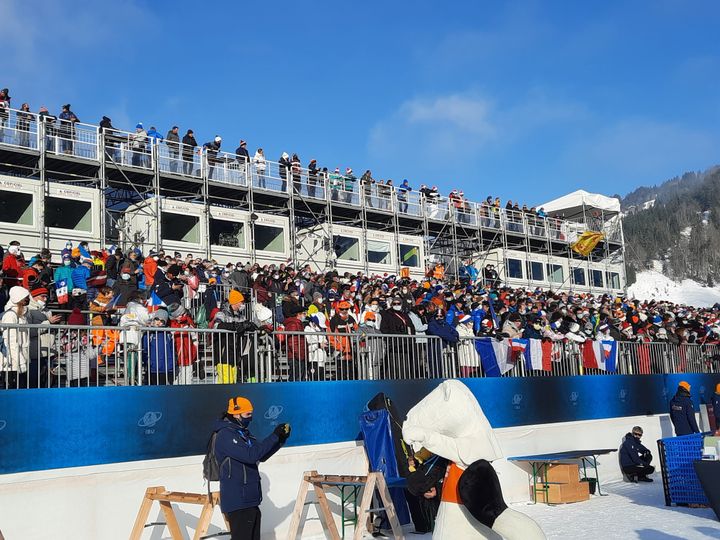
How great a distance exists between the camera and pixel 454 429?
590 centimetres

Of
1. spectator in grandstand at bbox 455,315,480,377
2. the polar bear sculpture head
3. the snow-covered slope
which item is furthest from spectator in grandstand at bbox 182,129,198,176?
the snow-covered slope

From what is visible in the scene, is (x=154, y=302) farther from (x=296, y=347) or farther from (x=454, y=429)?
(x=454, y=429)

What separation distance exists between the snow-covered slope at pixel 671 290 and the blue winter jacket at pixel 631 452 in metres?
71.4

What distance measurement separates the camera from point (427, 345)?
48.2ft

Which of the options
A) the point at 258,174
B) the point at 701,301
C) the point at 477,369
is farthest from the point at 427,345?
the point at 701,301

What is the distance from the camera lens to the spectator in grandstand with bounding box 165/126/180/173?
25844mm

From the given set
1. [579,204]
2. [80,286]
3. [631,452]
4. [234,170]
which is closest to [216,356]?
[80,286]

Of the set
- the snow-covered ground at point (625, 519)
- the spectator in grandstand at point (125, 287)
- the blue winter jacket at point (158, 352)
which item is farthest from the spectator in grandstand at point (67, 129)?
the snow-covered ground at point (625, 519)

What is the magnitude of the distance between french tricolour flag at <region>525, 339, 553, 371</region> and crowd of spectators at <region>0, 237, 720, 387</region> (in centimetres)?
45

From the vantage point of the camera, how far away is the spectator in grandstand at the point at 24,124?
22578 millimetres

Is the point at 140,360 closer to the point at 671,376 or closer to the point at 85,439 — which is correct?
the point at 85,439

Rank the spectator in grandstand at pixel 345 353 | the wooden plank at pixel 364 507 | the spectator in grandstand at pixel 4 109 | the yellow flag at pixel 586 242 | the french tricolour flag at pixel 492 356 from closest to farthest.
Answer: the wooden plank at pixel 364 507 < the spectator in grandstand at pixel 345 353 < the french tricolour flag at pixel 492 356 < the spectator in grandstand at pixel 4 109 < the yellow flag at pixel 586 242

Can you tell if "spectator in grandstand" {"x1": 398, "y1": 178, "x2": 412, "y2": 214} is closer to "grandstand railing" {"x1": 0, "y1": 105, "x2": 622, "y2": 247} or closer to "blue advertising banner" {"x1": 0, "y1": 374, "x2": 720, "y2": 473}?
"grandstand railing" {"x1": 0, "y1": 105, "x2": 622, "y2": 247}

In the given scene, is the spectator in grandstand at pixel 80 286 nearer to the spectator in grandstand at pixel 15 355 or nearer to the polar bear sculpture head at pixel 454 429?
the spectator in grandstand at pixel 15 355
